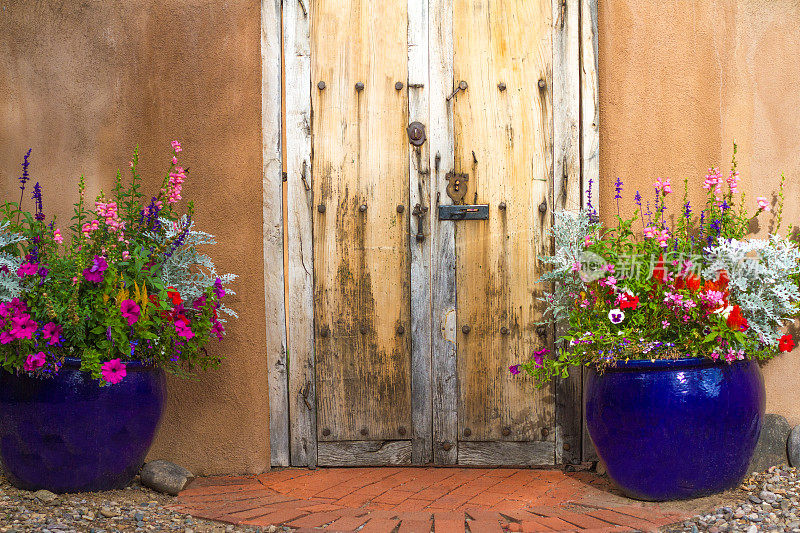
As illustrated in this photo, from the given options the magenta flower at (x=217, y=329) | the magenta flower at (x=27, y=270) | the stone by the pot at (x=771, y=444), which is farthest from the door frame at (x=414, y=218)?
the magenta flower at (x=27, y=270)

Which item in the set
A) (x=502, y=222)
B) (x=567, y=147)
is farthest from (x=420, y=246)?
(x=567, y=147)

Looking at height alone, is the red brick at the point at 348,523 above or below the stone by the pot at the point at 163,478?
below

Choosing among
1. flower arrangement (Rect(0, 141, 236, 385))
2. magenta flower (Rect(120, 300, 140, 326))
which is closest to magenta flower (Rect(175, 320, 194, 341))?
flower arrangement (Rect(0, 141, 236, 385))

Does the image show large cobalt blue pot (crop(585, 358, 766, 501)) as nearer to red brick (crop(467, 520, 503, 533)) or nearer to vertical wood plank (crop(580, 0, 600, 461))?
vertical wood plank (crop(580, 0, 600, 461))

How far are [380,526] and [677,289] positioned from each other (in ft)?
5.07

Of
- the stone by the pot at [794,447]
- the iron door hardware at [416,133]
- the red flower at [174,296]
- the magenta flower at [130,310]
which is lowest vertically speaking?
the stone by the pot at [794,447]

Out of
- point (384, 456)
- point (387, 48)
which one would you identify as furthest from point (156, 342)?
point (387, 48)

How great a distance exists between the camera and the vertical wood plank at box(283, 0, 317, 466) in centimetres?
345

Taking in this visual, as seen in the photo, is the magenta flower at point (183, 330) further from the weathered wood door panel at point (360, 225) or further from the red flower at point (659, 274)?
the red flower at point (659, 274)

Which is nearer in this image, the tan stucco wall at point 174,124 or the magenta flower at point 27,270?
the magenta flower at point 27,270

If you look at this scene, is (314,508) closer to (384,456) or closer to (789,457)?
(384,456)

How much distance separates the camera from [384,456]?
11.5 ft

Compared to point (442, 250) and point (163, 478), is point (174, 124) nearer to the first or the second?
point (442, 250)

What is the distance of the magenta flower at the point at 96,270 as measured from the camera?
286 cm
